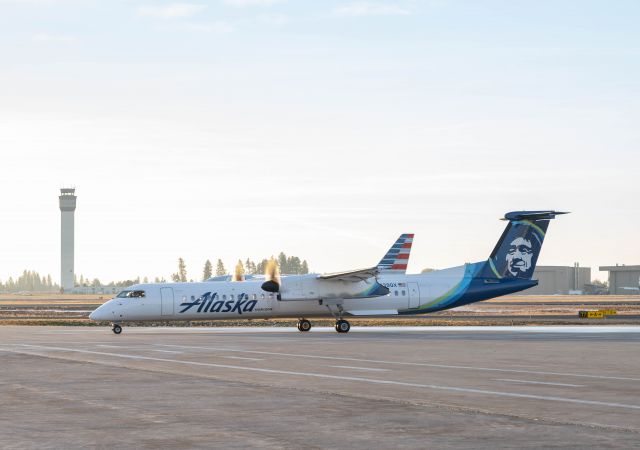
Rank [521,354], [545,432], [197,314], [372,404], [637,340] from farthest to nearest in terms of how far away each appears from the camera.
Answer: [197,314]
[637,340]
[521,354]
[372,404]
[545,432]

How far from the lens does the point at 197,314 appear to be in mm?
49156

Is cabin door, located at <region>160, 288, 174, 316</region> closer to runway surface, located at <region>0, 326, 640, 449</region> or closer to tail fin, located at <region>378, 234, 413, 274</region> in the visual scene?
runway surface, located at <region>0, 326, 640, 449</region>

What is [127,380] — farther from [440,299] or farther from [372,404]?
[440,299]

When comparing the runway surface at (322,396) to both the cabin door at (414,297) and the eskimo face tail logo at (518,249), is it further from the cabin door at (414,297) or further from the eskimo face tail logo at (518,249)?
the eskimo face tail logo at (518,249)

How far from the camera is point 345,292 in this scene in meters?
50.6

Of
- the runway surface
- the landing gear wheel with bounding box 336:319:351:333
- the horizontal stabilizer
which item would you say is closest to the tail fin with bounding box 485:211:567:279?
the horizontal stabilizer

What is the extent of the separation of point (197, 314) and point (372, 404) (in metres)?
33.0

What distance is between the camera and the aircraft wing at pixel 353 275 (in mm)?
48562

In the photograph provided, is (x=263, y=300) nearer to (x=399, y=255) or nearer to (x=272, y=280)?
(x=272, y=280)

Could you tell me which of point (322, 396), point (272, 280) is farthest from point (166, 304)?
point (322, 396)

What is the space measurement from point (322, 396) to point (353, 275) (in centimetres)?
3115

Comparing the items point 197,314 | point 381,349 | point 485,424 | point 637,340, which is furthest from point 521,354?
point 197,314

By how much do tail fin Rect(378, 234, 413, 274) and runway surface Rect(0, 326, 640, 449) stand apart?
42.4 meters

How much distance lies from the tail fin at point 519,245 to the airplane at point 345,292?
6 cm
